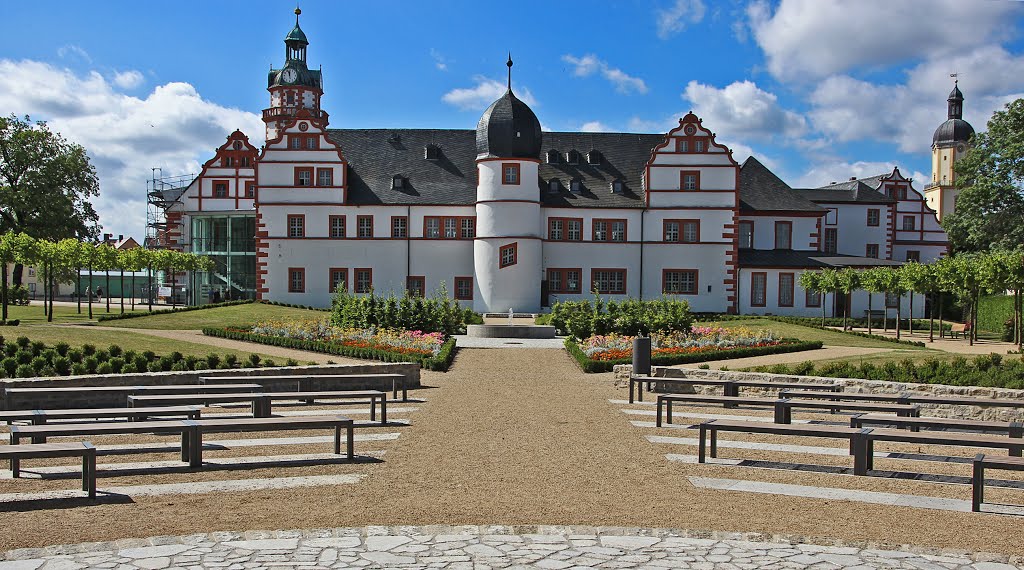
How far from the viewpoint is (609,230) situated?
48812 millimetres

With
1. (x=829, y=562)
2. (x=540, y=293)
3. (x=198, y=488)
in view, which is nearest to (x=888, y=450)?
(x=829, y=562)

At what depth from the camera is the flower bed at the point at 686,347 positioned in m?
23.3

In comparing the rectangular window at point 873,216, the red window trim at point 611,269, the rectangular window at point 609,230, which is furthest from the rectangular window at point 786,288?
the rectangular window at point 873,216

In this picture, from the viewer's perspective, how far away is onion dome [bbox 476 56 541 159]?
152 ft

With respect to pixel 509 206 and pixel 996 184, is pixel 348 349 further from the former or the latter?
pixel 996 184

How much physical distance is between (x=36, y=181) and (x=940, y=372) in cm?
5454

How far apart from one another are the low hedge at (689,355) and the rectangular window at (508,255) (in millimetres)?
18750

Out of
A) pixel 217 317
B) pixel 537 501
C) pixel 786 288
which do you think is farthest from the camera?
pixel 786 288

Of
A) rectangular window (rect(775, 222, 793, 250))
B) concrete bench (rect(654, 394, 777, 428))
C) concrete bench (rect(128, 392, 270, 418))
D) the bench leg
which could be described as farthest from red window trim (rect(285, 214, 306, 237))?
the bench leg

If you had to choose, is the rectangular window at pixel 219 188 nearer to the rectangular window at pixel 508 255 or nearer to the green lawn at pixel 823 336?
the rectangular window at pixel 508 255

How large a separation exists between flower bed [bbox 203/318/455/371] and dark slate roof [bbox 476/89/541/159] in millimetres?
19081

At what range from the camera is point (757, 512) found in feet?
28.3

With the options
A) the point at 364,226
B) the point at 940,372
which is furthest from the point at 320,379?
the point at 364,226

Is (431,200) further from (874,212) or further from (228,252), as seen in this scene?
(874,212)
